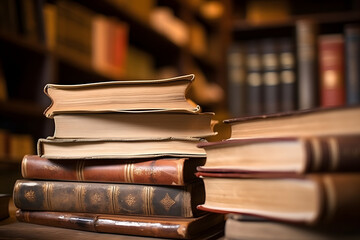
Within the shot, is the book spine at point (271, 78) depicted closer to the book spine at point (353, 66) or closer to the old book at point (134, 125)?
the book spine at point (353, 66)

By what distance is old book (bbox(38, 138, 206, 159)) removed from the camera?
59 cm

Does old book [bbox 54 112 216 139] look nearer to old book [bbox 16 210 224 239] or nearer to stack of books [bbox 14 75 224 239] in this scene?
stack of books [bbox 14 75 224 239]

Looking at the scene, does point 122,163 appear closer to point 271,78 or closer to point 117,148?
point 117,148

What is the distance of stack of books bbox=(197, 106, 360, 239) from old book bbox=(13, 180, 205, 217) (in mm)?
70

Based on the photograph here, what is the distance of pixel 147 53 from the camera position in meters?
2.85

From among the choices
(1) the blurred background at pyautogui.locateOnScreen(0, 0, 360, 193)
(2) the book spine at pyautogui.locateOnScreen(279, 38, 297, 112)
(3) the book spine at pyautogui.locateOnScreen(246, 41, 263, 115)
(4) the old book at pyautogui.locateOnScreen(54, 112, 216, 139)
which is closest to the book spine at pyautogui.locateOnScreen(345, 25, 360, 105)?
(1) the blurred background at pyautogui.locateOnScreen(0, 0, 360, 193)

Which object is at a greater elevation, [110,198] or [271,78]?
[271,78]

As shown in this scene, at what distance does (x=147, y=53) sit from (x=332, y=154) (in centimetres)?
252

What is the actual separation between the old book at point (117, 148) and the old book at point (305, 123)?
0.32 feet

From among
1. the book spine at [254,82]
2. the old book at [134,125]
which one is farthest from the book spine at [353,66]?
the old book at [134,125]

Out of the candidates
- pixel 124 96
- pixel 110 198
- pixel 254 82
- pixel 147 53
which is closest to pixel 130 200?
pixel 110 198

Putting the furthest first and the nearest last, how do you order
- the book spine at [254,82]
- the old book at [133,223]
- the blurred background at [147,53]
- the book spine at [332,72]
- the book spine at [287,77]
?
1. the book spine at [254,82]
2. the book spine at [287,77]
3. the book spine at [332,72]
4. the blurred background at [147,53]
5. the old book at [133,223]

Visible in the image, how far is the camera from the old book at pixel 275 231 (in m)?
0.41

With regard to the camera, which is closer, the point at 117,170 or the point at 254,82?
the point at 117,170
